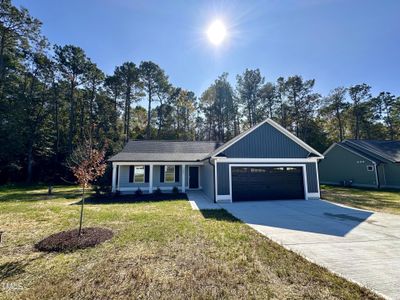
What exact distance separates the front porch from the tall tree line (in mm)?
7650

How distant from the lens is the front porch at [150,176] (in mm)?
15188

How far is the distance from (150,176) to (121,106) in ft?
64.1

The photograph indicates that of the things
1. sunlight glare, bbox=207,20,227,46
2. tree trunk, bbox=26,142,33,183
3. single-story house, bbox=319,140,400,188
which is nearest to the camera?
sunlight glare, bbox=207,20,227,46

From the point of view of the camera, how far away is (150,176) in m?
14.9

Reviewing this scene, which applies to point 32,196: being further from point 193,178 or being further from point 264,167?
point 264,167

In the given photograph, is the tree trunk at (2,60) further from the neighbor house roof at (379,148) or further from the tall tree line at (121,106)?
the neighbor house roof at (379,148)

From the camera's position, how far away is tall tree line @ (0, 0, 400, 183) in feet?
72.9

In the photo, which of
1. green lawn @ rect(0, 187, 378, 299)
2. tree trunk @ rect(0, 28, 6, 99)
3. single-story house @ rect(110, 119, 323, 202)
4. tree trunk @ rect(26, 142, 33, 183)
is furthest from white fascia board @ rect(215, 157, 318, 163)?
tree trunk @ rect(0, 28, 6, 99)

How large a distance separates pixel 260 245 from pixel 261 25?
9.78 meters

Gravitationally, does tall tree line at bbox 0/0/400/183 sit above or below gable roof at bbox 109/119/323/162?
above

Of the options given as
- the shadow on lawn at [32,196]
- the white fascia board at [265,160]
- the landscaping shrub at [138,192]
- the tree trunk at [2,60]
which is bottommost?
the shadow on lawn at [32,196]

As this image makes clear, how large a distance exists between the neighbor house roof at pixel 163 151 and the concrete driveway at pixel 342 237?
24.9 feet

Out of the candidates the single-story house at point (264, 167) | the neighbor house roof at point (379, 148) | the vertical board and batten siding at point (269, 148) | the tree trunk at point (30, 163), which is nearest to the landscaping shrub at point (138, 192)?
the single-story house at point (264, 167)

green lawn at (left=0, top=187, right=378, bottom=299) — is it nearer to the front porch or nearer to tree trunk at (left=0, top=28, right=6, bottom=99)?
the front porch
